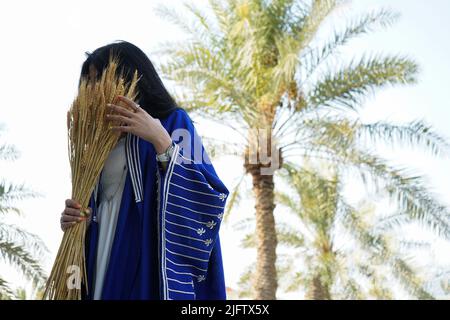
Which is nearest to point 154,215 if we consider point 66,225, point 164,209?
point 164,209

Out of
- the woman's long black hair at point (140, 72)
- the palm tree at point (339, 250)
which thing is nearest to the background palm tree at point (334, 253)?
the palm tree at point (339, 250)

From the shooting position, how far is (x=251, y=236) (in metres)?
16.5

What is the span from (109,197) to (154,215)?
23 centimetres

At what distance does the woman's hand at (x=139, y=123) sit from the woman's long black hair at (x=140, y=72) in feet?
0.82

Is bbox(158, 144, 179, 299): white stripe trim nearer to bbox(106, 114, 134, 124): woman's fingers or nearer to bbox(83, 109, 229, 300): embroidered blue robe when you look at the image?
bbox(83, 109, 229, 300): embroidered blue robe

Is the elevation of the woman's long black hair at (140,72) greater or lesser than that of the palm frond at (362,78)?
lesser

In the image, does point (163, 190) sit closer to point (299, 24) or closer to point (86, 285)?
point (86, 285)

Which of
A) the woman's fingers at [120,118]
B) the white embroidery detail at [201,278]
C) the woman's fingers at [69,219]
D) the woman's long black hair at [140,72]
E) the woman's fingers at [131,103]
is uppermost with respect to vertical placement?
the woman's long black hair at [140,72]

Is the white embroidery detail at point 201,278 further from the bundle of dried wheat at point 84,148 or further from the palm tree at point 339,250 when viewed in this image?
the palm tree at point 339,250

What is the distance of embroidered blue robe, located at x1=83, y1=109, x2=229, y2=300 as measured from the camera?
2.60m

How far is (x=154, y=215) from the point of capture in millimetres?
2670

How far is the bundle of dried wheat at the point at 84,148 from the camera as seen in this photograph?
2531 millimetres
